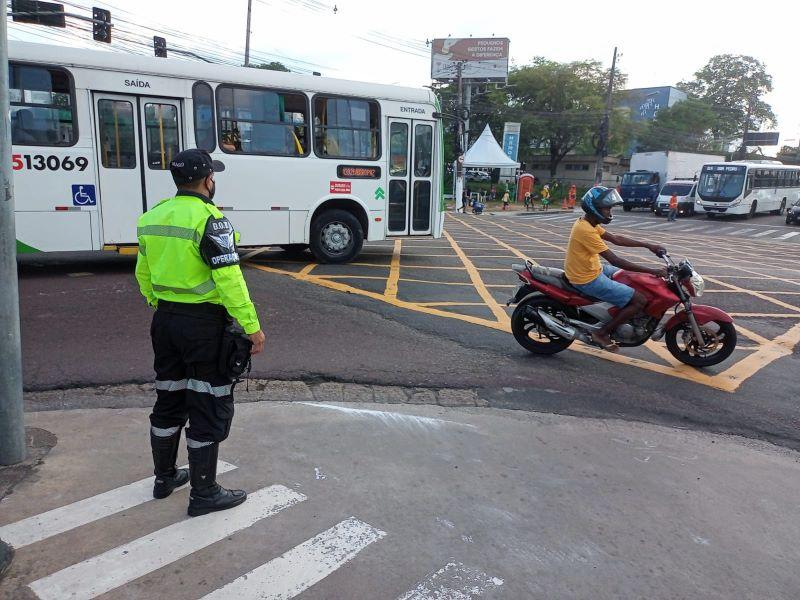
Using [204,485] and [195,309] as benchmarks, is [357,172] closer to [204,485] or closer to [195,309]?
[195,309]

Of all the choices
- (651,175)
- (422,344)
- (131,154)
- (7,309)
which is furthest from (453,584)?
(651,175)

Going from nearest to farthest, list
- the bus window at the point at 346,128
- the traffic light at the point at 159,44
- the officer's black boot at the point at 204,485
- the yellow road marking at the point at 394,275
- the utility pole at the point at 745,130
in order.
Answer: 1. the officer's black boot at the point at 204,485
2. the yellow road marking at the point at 394,275
3. the bus window at the point at 346,128
4. the traffic light at the point at 159,44
5. the utility pole at the point at 745,130

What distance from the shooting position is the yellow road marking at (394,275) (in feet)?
28.4

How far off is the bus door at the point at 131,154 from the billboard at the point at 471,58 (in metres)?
43.4

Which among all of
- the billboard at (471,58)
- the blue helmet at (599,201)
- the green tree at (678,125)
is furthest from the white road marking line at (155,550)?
the green tree at (678,125)

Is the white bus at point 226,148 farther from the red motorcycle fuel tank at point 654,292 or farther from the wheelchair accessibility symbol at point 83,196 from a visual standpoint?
the red motorcycle fuel tank at point 654,292

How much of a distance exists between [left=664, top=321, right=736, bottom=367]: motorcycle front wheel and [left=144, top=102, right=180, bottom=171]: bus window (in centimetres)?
729

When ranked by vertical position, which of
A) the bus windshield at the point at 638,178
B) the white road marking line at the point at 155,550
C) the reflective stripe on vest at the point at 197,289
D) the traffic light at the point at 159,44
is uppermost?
the traffic light at the point at 159,44

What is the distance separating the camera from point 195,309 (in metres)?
3.04

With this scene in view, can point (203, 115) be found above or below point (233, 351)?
above

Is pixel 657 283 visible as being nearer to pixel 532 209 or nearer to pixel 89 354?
pixel 89 354

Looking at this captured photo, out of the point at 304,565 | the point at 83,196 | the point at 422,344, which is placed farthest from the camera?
the point at 83,196

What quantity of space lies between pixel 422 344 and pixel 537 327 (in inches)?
46.8

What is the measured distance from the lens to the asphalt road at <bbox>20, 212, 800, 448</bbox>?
16.8 ft
